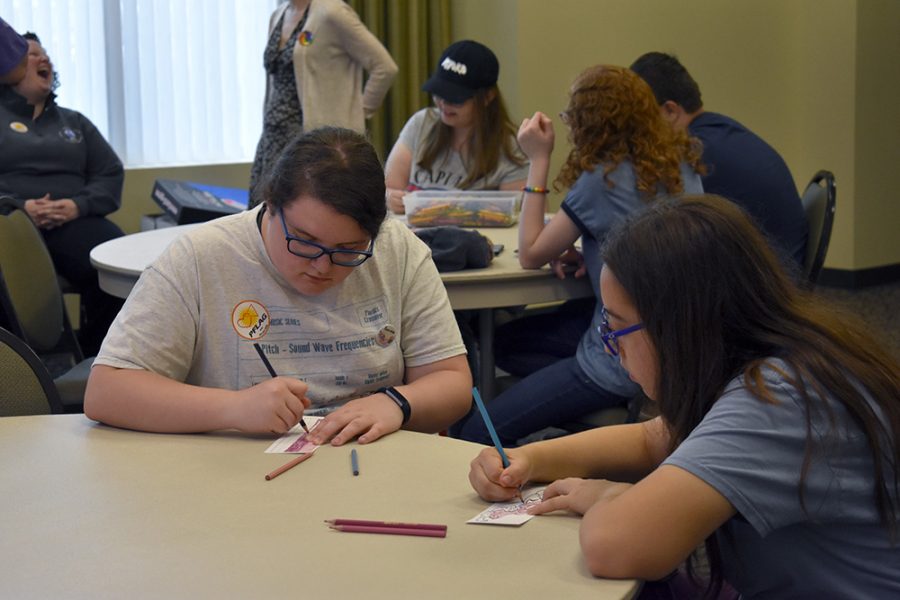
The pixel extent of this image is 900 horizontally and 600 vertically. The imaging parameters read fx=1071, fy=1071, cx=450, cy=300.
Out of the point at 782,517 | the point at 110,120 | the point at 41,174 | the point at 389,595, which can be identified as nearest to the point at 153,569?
the point at 389,595

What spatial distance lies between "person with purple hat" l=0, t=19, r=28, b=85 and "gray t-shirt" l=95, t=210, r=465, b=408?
2.77 m

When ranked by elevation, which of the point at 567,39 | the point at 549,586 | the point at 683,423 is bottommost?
the point at 549,586

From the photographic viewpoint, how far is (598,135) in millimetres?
2676

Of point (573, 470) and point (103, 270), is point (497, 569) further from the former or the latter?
point (103, 270)

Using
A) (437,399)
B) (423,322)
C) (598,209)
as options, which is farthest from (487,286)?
(437,399)

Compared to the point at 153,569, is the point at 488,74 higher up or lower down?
higher up

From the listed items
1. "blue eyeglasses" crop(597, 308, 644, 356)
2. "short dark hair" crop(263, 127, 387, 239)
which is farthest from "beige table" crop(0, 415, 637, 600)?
"short dark hair" crop(263, 127, 387, 239)

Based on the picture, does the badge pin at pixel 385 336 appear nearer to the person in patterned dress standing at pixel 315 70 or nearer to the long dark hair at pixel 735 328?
the long dark hair at pixel 735 328

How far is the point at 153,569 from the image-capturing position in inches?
47.8

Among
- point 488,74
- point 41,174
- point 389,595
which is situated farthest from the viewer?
point 41,174

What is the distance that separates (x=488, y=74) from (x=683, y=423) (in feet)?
8.84

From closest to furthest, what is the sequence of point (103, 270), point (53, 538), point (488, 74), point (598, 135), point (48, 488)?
1. point (53, 538)
2. point (48, 488)
3. point (598, 135)
4. point (103, 270)
5. point (488, 74)

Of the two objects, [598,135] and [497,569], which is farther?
[598,135]

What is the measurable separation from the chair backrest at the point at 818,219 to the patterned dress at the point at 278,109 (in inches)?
89.4
